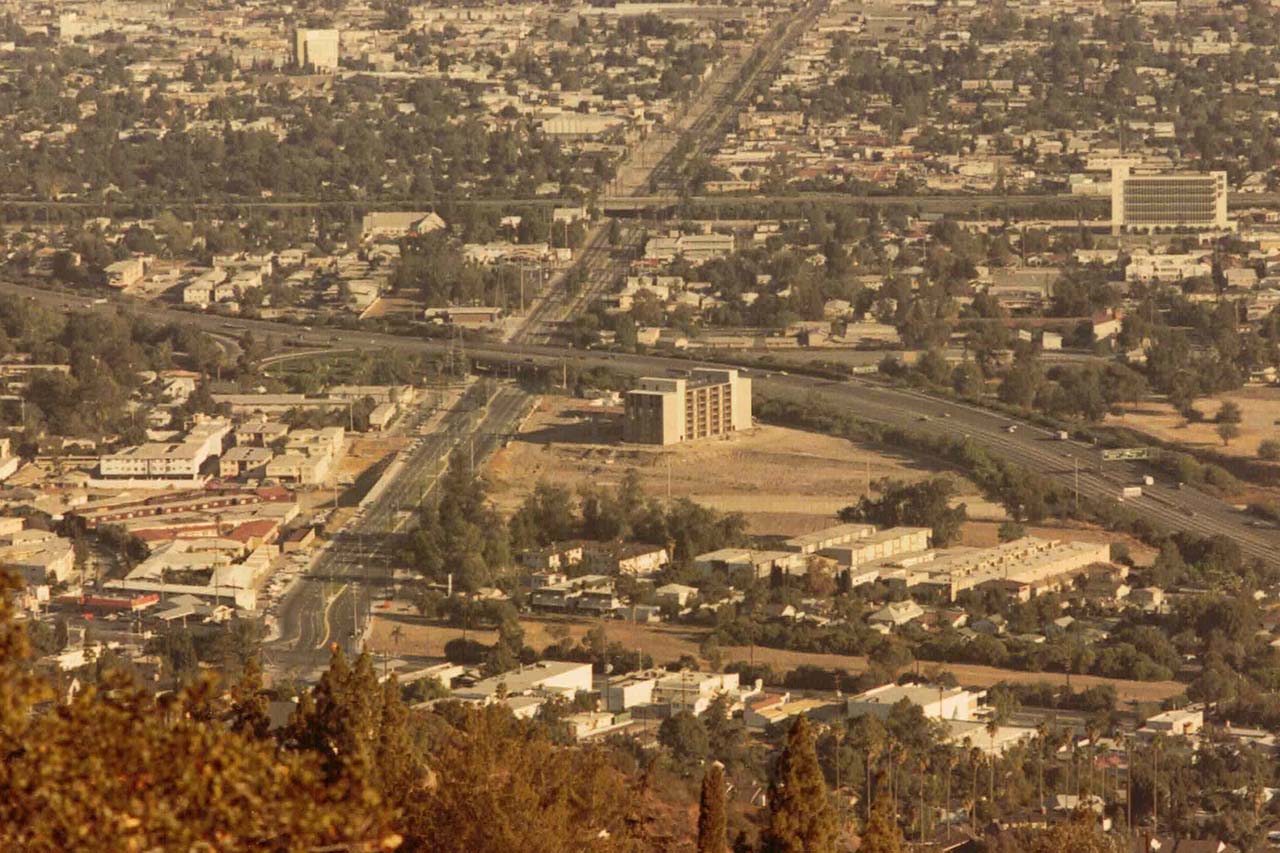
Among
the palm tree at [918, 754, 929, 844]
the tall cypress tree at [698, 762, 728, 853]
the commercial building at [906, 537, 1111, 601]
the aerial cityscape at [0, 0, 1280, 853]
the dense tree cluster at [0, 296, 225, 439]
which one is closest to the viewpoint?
the tall cypress tree at [698, 762, 728, 853]

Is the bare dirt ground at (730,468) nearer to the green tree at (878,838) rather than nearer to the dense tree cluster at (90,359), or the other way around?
the dense tree cluster at (90,359)

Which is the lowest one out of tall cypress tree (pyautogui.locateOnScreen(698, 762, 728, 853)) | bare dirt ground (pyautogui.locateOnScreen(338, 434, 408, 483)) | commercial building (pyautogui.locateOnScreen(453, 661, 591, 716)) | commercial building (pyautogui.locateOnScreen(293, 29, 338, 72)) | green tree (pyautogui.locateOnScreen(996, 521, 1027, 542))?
bare dirt ground (pyautogui.locateOnScreen(338, 434, 408, 483))

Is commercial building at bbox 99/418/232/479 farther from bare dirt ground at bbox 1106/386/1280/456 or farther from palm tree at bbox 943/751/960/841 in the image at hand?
palm tree at bbox 943/751/960/841

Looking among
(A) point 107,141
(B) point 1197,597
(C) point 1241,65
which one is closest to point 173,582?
(B) point 1197,597

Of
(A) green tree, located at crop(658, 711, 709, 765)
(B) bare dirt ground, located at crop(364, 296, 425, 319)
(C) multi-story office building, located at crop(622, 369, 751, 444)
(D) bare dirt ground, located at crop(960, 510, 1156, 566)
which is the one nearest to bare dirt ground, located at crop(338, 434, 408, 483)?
(C) multi-story office building, located at crop(622, 369, 751, 444)

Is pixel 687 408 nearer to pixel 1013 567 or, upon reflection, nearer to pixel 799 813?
pixel 1013 567

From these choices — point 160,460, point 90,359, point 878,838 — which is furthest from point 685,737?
point 90,359

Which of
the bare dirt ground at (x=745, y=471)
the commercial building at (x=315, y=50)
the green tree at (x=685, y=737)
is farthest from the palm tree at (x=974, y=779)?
the commercial building at (x=315, y=50)
